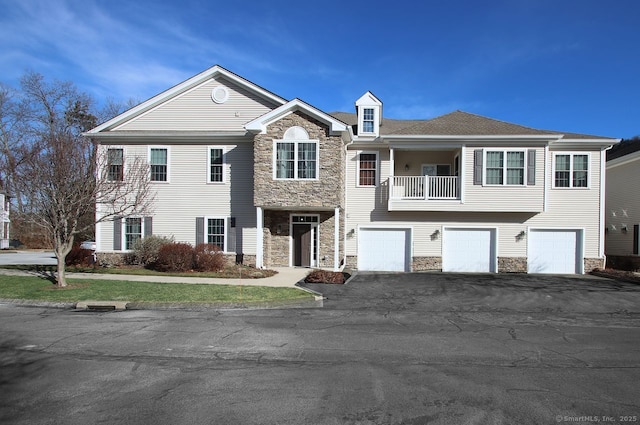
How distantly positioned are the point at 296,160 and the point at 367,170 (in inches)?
154

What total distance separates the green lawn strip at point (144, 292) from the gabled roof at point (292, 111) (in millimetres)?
7714

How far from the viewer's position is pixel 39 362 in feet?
20.6

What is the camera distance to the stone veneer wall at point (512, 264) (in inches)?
771

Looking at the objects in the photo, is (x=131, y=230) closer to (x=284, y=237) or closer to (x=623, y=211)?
(x=284, y=237)

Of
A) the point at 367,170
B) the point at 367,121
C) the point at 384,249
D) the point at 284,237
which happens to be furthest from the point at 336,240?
the point at 367,121

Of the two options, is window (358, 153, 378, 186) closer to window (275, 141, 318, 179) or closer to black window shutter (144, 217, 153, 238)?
window (275, 141, 318, 179)

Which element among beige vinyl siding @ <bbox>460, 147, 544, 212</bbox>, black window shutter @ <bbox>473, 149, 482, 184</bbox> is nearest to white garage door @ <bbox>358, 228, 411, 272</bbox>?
beige vinyl siding @ <bbox>460, 147, 544, 212</bbox>

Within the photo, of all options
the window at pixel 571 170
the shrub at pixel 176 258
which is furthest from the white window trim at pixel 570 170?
the shrub at pixel 176 258

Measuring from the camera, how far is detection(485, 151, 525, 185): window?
18875 millimetres

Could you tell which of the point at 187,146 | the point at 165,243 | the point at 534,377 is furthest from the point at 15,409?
the point at 187,146

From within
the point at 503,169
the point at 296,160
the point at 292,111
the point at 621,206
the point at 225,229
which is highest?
the point at 292,111

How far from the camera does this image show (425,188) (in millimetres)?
19094

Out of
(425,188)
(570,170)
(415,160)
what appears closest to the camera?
(425,188)

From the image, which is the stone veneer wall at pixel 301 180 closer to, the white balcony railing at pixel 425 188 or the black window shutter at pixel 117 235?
the white balcony railing at pixel 425 188
